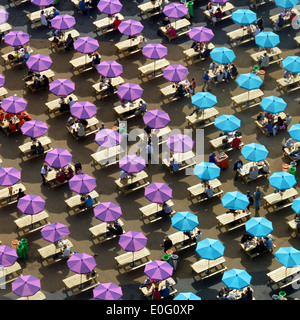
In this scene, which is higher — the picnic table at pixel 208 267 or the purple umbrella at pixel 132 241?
the purple umbrella at pixel 132 241

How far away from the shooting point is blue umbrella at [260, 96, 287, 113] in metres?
63.3

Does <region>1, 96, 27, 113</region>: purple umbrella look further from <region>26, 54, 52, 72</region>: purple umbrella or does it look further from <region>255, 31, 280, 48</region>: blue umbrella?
<region>255, 31, 280, 48</region>: blue umbrella

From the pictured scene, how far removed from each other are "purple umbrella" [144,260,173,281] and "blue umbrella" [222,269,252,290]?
361 centimetres

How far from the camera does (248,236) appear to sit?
2245 inches

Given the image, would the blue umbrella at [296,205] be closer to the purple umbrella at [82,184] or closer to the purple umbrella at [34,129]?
the purple umbrella at [82,184]

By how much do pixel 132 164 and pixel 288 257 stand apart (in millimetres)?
13305

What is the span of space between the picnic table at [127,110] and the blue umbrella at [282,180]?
13.2m

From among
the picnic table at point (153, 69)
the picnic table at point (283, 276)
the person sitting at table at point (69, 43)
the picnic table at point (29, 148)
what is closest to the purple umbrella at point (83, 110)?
the picnic table at point (29, 148)

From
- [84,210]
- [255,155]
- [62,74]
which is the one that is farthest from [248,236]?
[62,74]

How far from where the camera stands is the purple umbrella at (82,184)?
5831 centimetres

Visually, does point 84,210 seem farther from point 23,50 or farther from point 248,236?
point 23,50

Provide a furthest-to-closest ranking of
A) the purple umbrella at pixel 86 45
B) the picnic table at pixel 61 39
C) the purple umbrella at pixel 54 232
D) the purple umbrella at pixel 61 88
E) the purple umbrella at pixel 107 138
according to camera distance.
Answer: the picnic table at pixel 61 39
the purple umbrella at pixel 86 45
the purple umbrella at pixel 61 88
the purple umbrella at pixel 107 138
the purple umbrella at pixel 54 232

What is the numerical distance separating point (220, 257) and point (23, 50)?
86.1 ft

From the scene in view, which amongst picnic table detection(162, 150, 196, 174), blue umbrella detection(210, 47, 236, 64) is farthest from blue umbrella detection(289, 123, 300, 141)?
blue umbrella detection(210, 47, 236, 64)
